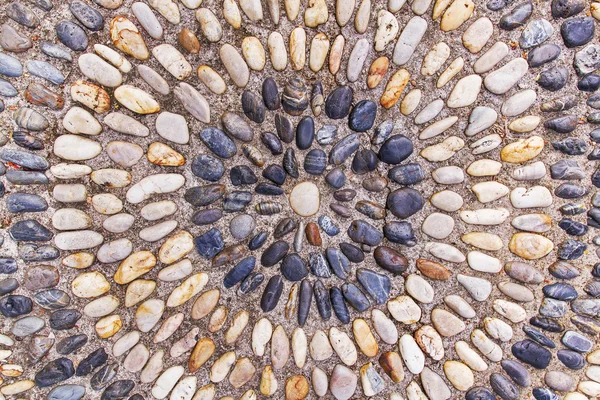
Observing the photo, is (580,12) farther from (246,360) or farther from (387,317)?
(246,360)

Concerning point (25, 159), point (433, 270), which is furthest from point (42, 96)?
point (433, 270)

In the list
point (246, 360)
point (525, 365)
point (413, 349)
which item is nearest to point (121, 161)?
point (246, 360)

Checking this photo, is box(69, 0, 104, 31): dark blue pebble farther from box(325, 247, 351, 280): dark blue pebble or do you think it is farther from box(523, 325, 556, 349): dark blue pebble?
box(523, 325, 556, 349): dark blue pebble

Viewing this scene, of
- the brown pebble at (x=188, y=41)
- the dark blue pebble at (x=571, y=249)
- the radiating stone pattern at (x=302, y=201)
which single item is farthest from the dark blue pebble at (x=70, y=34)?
the dark blue pebble at (x=571, y=249)

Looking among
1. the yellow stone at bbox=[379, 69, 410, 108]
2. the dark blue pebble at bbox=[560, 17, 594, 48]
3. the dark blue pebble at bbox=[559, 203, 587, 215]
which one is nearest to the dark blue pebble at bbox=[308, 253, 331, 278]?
the yellow stone at bbox=[379, 69, 410, 108]

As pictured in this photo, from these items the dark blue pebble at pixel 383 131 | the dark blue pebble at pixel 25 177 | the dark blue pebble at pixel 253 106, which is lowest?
the dark blue pebble at pixel 383 131

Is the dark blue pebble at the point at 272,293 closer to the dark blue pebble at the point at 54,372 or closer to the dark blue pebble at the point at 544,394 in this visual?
the dark blue pebble at the point at 54,372

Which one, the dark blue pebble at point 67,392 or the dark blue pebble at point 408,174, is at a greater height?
the dark blue pebble at point 408,174

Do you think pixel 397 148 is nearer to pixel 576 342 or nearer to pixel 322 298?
pixel 322 298
